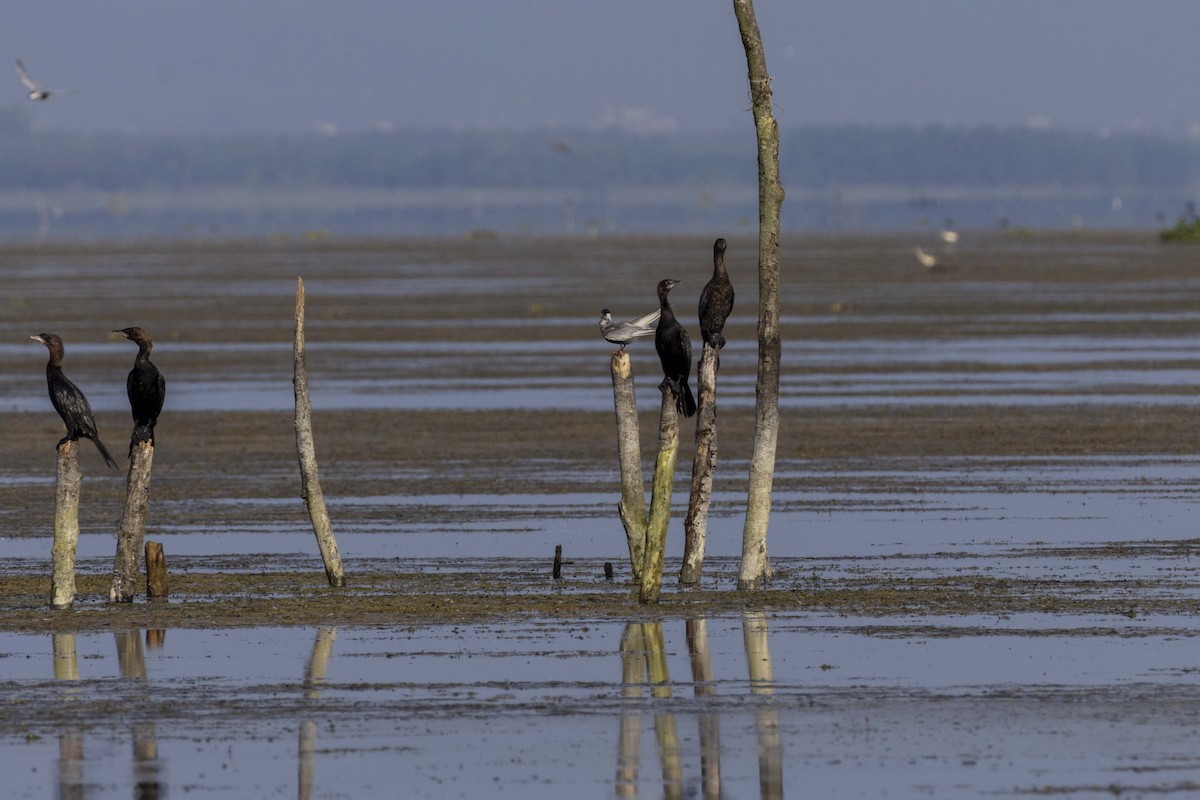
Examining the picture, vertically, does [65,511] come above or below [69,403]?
below

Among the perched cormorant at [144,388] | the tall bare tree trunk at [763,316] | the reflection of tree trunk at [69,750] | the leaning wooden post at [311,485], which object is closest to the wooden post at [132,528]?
the perched cormorant at [144,388]

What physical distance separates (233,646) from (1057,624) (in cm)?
531

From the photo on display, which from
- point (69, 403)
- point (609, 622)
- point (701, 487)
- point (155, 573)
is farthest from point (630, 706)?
point (69, 403)

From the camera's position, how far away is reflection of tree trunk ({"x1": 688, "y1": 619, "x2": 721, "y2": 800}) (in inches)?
424

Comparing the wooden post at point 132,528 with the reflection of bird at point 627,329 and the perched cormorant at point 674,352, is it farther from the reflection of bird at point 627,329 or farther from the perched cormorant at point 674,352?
the perched cormorant at point 674,352

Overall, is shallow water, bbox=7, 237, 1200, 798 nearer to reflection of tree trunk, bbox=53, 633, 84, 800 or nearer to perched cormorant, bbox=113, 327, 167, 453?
reflection of tree trunk, bbox=53, 633, 84, 800

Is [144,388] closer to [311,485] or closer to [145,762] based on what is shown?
[311,485]

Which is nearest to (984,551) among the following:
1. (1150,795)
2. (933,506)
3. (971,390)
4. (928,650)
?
(933,506)

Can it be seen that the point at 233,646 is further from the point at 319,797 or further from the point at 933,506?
the point at 933,506

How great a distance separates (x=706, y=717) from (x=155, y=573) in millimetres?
6173

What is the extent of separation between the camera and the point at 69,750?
37.7 feet

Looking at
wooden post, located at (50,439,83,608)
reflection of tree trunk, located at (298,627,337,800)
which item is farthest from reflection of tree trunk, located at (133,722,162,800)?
wooden post, located at (50,439,83,608)

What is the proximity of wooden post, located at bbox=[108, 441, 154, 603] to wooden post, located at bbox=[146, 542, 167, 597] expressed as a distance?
223 millimetres

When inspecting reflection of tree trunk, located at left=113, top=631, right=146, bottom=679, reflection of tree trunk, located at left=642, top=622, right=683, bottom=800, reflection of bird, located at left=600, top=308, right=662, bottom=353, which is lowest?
reflection of tree trunk, located at left=642, top=622, right=683, bottom=800
